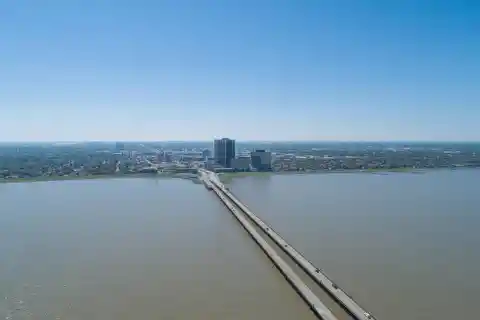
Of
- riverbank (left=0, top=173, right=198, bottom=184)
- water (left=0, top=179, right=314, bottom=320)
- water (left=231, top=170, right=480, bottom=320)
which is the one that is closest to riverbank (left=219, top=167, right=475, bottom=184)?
riverbank (left=0, top=173, right=198, bottom=184)

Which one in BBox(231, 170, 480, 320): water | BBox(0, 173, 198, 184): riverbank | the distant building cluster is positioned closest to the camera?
BBox(231, 170, 480, 320): water

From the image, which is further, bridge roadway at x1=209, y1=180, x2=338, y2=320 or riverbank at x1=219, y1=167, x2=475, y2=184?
riverbank at x1=219, y1=167, x2=475, y2=184

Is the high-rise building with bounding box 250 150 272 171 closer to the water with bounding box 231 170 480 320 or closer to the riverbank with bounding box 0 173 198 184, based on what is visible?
the riverbank with bounding box 0 173 198 184

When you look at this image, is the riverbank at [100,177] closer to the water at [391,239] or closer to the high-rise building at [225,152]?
the high-rise building at [225,152]

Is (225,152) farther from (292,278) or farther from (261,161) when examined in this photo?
(292,278)

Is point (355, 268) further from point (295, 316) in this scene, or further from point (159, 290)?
point (159, 290)

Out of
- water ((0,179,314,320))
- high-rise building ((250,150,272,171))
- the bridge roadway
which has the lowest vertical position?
water ((0,179,314,320))
